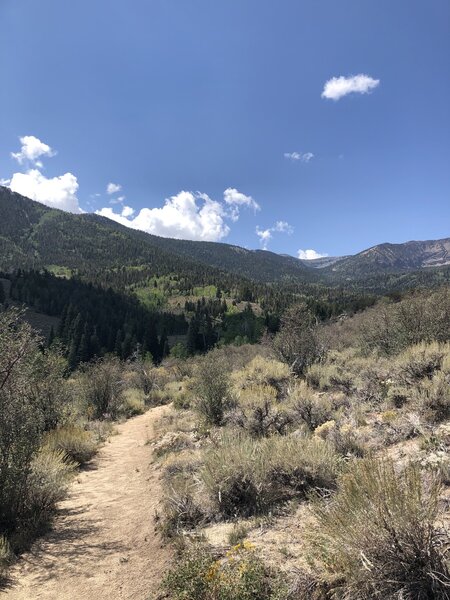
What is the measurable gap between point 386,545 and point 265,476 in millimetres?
3078

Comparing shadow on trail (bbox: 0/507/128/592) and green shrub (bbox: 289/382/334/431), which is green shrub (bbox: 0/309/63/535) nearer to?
shadow on trail (bbox: 0/507/128/592)

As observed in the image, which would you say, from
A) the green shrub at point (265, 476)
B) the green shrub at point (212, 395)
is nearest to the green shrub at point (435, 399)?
the green shrub at point (265, 476)

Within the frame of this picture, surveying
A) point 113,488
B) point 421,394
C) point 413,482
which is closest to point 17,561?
point 113,488

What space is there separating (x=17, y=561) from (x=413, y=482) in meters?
5.68

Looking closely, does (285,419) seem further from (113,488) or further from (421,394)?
(113,488)

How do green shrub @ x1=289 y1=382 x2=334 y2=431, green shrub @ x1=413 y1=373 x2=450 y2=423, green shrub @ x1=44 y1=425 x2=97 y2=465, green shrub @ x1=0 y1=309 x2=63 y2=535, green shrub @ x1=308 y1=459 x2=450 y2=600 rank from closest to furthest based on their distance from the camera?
green shrub @ x1=308 y1=459 x2=450 y2=600
green shrub @ x1=0 y1=309 x2=63 y2=535
green shrub @ x1=413 y1=373 x2=450 y2=423
green shrub @ x1=289 y1=382 x2=334 y2=431
green shrub @ x1=44 y1=425 x2=97 y2=465

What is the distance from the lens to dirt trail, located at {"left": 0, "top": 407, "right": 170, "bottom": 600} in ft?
15.2

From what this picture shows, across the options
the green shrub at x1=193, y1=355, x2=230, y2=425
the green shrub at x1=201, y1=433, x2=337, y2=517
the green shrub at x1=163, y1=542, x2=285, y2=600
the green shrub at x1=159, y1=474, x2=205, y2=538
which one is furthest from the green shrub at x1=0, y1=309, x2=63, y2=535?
the green shrub at x1=193, y1=355, x2=230, y2=425

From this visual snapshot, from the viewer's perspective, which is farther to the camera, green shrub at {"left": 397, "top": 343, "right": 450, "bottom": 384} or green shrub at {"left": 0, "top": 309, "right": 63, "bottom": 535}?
green shrub at {"left": 397, "top": 343, "right": 450, "bottom": 384}

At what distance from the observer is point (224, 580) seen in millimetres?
3688

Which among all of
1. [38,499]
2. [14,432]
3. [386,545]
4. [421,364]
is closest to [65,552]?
[38,499]

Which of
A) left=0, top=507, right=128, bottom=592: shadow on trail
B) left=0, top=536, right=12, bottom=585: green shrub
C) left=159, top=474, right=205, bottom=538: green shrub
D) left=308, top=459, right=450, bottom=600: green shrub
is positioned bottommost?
left=0, top=507, right=128, bottom=592: shadow on trail

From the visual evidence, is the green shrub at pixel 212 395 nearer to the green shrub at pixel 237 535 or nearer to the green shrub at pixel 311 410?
the green shrub at pixel 311 410

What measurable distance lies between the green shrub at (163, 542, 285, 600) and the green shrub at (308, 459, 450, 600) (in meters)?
0.69
